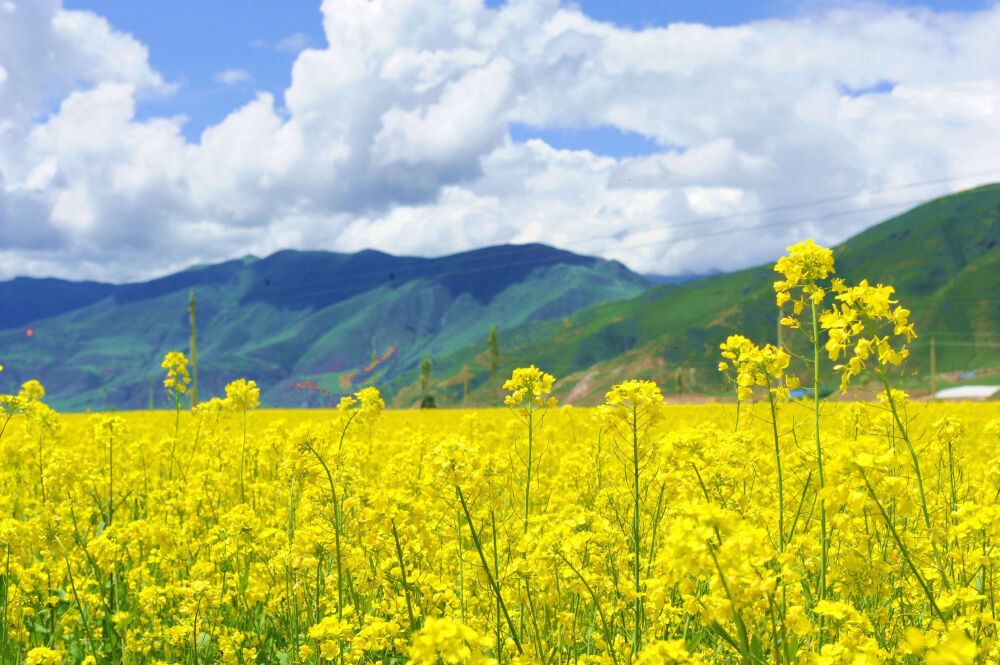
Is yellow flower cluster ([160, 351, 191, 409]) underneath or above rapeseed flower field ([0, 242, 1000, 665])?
above

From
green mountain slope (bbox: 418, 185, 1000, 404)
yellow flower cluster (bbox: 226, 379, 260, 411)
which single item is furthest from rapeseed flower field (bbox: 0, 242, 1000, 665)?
green mountain slope (bbox: 418, 185, 1000, 404)

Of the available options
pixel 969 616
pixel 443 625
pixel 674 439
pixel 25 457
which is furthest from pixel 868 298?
pixel 25 457

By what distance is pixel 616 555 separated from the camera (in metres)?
4.20

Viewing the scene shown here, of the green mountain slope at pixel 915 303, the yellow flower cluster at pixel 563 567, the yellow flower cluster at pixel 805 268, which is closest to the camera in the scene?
the yellow flower cluster at pixel 563 567

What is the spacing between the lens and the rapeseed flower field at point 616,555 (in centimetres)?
234

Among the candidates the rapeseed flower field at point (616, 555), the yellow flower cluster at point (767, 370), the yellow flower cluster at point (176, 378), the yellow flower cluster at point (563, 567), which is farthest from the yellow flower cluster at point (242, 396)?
the yellow flower cluster at point (767, 370)

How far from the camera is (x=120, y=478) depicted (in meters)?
6.89

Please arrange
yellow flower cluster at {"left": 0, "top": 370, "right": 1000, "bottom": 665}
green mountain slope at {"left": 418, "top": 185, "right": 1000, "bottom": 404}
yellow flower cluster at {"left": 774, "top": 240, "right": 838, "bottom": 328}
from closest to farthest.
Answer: yellow flower cluster at {"left": 0, "top": 370, "right": 1000, "bottom": 665}, yellow flower cluster at {"left": 774, "top": 240, "right": 838, "bottom": 328}, green mountain slope at {"left": 418, "top": 185, "right": 1000, "bottom": 404}

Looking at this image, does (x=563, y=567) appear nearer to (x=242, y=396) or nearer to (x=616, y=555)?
(x=616, y=555)

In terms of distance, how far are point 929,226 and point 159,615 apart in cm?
21597

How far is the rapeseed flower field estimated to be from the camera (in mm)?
2338

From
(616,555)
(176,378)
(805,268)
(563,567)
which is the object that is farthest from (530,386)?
(176,378)

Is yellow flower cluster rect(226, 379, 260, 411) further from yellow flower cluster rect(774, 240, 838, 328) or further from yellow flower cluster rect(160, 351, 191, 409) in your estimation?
yellow flower cluster rect(774, 240, 838, 328)

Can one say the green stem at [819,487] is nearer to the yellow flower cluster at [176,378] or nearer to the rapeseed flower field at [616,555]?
the rapeseed flower field at [616,555]
